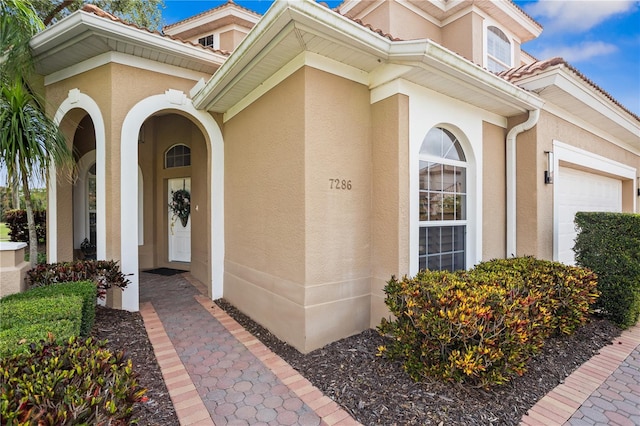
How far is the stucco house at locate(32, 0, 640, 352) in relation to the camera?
4617 millimetres

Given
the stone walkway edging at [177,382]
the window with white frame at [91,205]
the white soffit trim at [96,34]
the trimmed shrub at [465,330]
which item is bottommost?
the stone walkway edging at [177,382]

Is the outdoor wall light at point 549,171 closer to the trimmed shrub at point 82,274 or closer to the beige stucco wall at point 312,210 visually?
the beige stucco wall at point 312,210

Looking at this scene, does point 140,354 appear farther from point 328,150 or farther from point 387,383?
point 328,150

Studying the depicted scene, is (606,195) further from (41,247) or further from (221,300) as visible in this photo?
(41,247)

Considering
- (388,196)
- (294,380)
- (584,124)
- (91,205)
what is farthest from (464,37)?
(91,205)

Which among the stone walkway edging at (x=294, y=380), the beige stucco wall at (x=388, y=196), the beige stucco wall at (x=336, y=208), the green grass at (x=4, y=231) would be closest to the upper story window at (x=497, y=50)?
the beige stucco wall at (x=388, y=196)

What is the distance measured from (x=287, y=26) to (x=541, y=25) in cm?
1156

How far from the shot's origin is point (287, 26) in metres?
3.92

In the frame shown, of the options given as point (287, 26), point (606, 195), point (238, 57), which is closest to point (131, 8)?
point (238, 57)

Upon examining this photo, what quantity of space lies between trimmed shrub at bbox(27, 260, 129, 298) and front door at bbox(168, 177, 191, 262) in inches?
157

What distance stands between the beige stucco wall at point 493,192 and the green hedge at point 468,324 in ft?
6.41

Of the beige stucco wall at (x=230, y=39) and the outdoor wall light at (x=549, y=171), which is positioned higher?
the beige stucco wall at (x=230, y=39)

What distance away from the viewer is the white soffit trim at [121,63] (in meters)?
6.21

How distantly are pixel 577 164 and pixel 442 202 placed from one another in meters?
4.86
